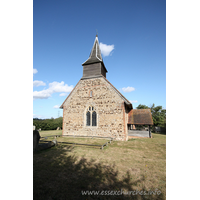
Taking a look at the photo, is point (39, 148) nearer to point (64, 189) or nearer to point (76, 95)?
point (64, 189)

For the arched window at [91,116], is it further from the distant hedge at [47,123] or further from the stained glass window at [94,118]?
the distant hedge at [47,123]

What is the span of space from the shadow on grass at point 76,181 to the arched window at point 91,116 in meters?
8.81

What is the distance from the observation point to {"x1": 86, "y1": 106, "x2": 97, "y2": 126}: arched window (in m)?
14.2

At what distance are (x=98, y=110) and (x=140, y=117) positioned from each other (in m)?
6.38

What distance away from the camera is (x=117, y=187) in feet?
11.9

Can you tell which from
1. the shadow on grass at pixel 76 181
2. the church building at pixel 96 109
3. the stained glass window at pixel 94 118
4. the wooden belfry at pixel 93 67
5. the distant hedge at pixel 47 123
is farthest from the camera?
the distant hedge at pixel 47 123

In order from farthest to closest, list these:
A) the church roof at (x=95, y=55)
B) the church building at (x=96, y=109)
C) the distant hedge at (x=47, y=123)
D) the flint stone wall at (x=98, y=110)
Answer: the distant hedge at (x=47, y=123)
the church roof at (x=95, y=55)
the church building at (x=96, y=109)
the flint stone wall at (x=98, y=110)

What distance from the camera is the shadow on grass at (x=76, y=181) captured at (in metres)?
3.23

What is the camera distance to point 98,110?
553 inches

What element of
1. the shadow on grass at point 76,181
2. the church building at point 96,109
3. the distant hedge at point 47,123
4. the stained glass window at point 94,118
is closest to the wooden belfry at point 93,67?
the church building at point 96,109

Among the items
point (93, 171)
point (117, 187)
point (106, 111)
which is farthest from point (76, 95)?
point (117, 187)

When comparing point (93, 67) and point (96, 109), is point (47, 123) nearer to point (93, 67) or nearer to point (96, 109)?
point (96, 109)

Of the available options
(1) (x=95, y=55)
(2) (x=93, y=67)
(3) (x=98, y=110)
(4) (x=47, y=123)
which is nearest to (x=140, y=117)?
(3) (x=98, y=110)
